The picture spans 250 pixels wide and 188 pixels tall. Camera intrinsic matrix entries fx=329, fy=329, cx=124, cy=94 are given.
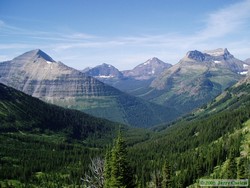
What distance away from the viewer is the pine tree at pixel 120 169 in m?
57.1

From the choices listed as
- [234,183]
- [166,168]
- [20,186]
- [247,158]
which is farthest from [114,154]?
[20,186]

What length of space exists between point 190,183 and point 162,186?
77.0m

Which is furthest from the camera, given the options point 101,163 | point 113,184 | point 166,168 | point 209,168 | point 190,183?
point 209,168

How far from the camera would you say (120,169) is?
58.1 meters

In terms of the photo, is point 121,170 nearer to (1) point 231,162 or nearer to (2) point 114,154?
(2) point 114,154

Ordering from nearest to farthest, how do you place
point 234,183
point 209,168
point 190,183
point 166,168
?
point 166,168
point 234,183
point 190,183
point 209,168

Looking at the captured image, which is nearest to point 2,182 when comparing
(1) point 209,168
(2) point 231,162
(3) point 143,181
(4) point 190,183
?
(3) point 143,181

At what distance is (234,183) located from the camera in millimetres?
130125

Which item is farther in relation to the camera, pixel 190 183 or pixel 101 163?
pixel 190 183

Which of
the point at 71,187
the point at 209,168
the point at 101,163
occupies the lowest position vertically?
the point at 71,187

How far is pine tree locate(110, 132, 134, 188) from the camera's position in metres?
57.1

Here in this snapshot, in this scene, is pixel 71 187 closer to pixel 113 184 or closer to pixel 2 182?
pixel 2 182

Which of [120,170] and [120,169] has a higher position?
[120,169]

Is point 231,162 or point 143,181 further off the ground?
point 231,162
